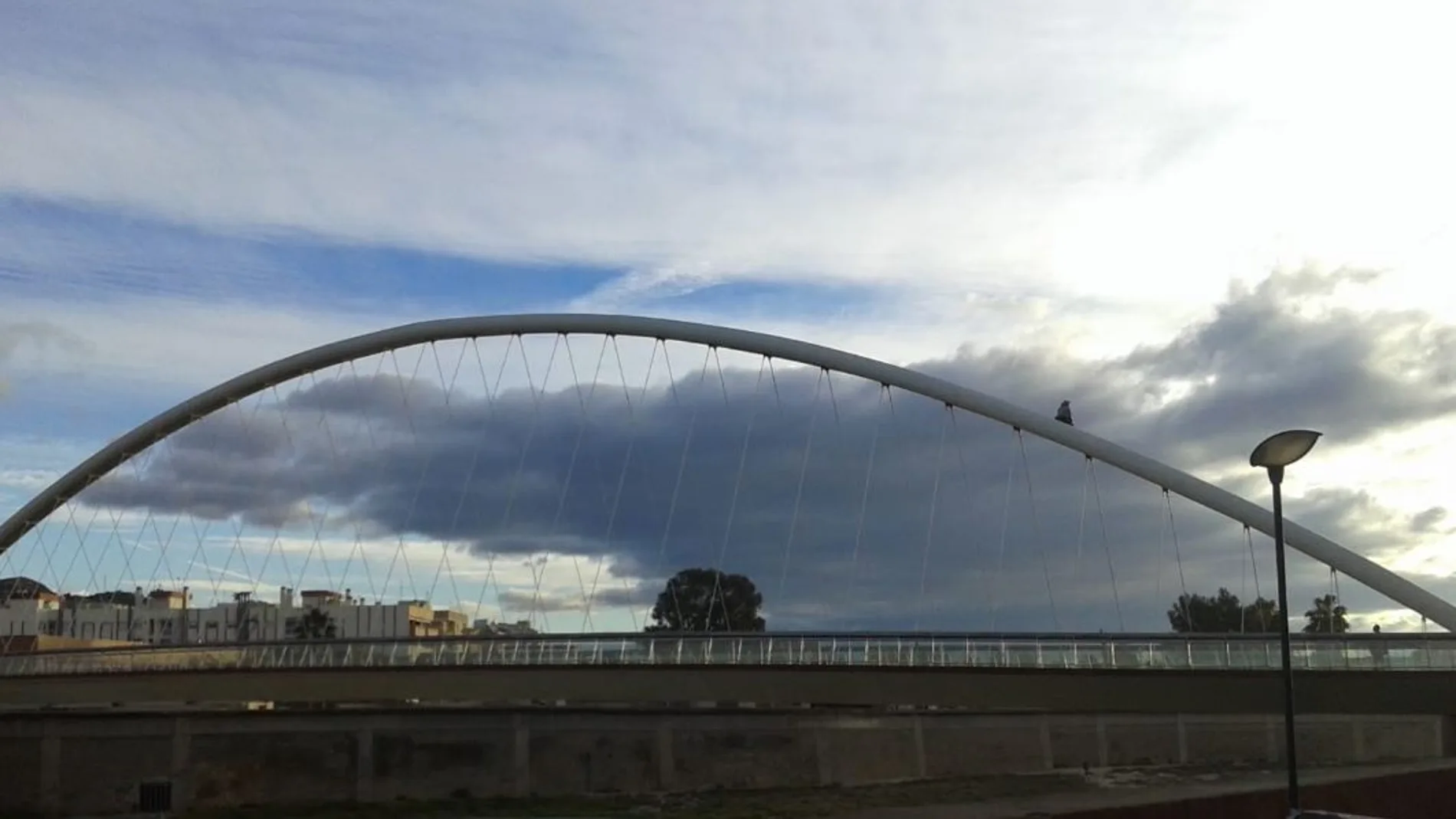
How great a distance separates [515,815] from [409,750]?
11075 mm

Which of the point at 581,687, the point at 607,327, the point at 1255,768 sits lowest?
the point at 1255,768

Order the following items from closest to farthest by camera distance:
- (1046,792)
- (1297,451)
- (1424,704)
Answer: (1297,451), (1424,704), (1046,792)

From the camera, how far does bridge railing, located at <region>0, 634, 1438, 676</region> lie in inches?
1783

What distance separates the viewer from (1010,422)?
58.8 meters

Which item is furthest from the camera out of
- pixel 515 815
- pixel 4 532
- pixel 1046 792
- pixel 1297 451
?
pixel 4 532

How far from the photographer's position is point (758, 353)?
208 ft

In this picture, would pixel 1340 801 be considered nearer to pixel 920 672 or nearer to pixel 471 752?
pixel 920 672

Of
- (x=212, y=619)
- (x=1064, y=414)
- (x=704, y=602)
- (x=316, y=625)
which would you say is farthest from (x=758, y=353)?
(x=212, y=619)

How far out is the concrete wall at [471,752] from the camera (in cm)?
4741

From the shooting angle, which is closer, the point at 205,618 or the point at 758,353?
the point at 758,353

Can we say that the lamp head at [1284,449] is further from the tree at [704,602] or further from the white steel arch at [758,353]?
the tree at [704,602]

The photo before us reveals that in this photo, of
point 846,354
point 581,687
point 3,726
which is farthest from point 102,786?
point 846,354

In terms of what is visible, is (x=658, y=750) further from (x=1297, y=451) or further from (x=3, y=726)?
(x=1297, y=451)

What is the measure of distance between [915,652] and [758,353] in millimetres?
19341
